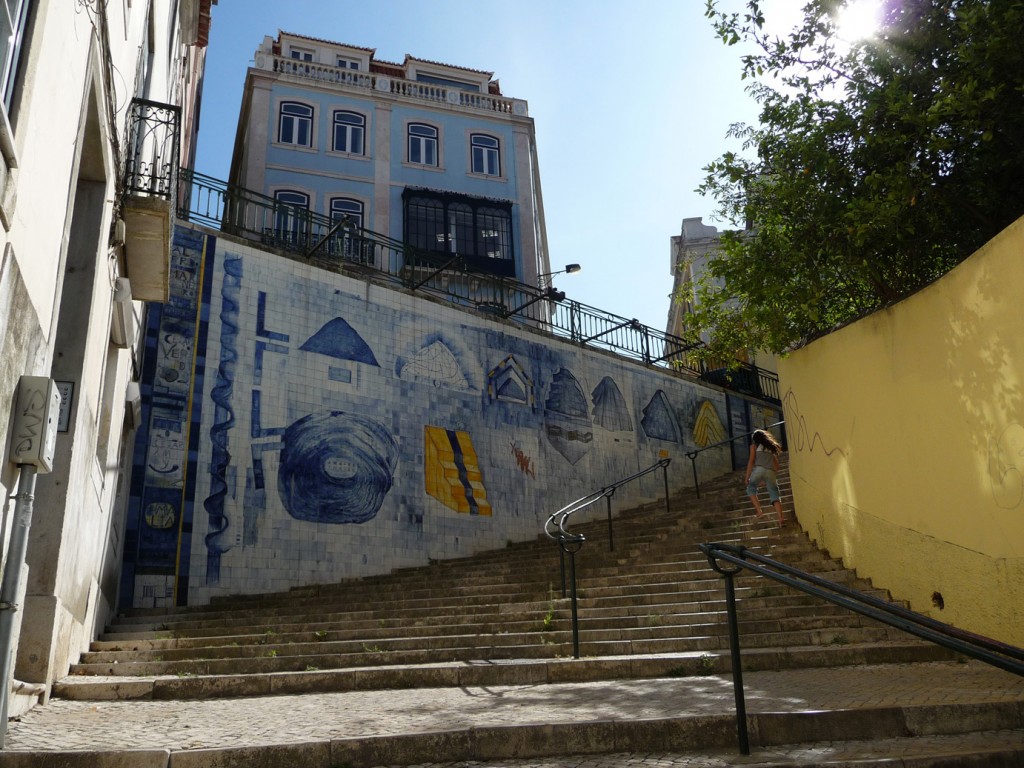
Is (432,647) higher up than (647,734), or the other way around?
(432,647)

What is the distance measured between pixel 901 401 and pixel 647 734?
4936 mm

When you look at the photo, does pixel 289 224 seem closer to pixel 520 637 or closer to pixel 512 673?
pixel 520 637

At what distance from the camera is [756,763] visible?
151 inches

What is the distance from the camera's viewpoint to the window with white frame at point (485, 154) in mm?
25625

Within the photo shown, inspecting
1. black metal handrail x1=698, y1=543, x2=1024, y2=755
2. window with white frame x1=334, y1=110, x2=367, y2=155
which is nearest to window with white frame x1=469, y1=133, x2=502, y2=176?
window with white frame x1=334, y1=110, x2=367, y2=155

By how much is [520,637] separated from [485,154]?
65.9ft

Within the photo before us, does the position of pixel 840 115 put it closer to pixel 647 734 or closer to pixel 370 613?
pixel 647 734

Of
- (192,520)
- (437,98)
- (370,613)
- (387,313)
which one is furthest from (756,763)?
(437,98)

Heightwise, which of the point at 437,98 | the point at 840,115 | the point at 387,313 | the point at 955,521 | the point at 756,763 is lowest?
the point at 756,763

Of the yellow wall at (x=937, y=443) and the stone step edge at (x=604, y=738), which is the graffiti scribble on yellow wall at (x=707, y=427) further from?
the stone step edge at (x=604, y=738)

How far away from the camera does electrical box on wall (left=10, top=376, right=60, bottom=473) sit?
4.63m

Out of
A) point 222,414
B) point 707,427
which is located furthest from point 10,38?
point 707,427

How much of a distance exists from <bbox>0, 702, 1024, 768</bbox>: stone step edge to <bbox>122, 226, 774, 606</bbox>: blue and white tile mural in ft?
25.8

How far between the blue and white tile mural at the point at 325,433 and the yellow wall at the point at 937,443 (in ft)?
21.5
